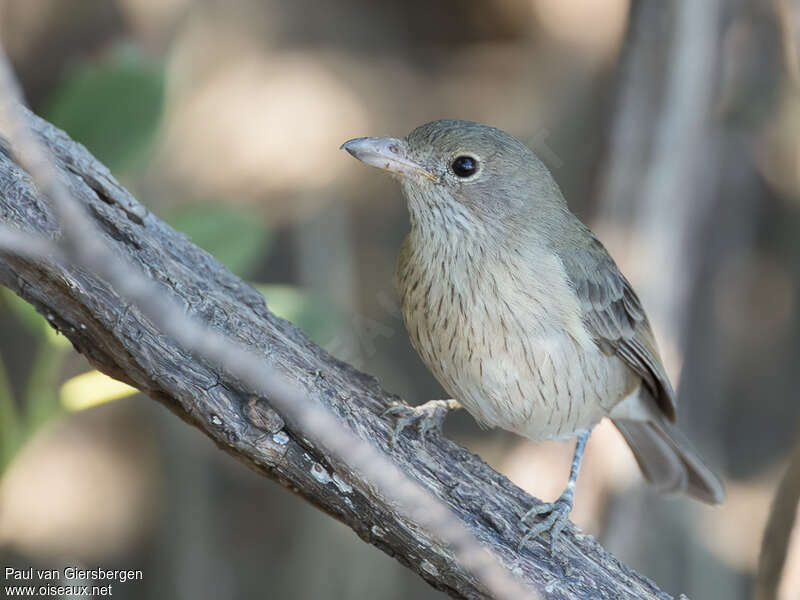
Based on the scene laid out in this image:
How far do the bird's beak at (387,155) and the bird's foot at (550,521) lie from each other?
1.04m

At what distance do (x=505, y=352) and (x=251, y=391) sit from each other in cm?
81

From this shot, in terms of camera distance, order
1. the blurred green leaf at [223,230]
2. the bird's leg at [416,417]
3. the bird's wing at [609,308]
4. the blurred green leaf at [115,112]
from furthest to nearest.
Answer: the blurred green leaf at [223,230] < the blurred green leaf at [115,112] < the bird's wing at [609,308] < the bird's leg at [416,417]

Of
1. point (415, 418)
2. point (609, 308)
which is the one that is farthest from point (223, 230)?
point (609, 308)

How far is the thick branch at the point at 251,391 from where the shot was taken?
2.16 meters

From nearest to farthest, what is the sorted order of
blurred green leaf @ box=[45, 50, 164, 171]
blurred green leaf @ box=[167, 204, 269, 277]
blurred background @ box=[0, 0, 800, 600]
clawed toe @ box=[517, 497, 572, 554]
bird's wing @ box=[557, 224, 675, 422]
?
1. clawed toe @ box=[517, 497, 572, 554]
2. bird's wing @ box=[557, 224, 675, 422]
3. blurred green leaf @ box=[45, 50, 164, 171]
4. blurred green leaf @ box=[167, 204, 269, 277]
5. blurred background @ box=[0, 0, 800, 600]

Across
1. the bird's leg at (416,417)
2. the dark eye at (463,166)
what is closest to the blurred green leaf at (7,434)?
the bird's leg at (416,417)

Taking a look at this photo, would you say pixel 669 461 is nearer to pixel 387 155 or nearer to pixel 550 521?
pixel 550 521

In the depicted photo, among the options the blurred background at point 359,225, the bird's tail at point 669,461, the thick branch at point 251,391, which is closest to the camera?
the thick branch at point 251,391

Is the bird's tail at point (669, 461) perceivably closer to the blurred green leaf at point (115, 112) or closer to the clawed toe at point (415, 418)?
the clawed toe at point (415, 418)

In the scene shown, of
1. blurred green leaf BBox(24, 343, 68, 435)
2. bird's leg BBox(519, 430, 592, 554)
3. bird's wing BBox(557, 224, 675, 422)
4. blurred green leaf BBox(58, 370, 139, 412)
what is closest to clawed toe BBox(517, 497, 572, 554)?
bird's leg BBox(519, 430, 592, 554)

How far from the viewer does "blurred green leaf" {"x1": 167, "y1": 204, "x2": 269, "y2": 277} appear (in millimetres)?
3201

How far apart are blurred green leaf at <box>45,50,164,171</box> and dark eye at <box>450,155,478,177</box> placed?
1133 mm

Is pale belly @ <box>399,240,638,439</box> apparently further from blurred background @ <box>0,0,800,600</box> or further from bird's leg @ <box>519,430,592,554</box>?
blurred background @ <box>0,0,800,600</box>

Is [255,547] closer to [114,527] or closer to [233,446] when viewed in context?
[114,527]
